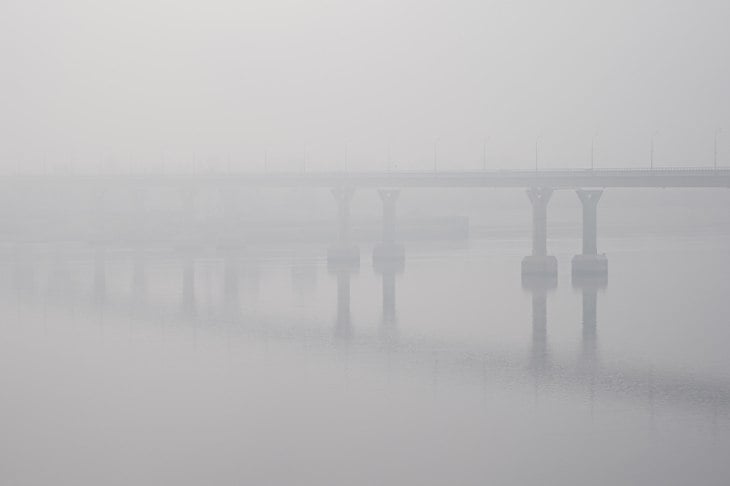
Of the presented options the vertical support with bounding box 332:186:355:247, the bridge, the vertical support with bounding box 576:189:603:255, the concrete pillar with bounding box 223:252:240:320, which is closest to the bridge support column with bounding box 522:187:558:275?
the bridge

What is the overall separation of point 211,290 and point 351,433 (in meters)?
40.7

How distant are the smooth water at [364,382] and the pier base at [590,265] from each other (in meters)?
4.16

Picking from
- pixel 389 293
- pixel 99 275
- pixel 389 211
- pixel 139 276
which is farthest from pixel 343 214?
pixel 389 293

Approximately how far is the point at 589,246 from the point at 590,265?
294 cm

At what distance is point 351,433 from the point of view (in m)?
31.2

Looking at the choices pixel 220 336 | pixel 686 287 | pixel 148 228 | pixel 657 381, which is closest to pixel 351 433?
pixel 657 381

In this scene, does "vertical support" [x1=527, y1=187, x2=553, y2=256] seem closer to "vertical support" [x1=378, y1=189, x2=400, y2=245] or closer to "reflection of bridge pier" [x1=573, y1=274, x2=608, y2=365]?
"reflection of bridge pier" [x1=573, y1=274, x2=608, y2=365]

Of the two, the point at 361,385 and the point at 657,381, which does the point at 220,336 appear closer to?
the point at 361,385

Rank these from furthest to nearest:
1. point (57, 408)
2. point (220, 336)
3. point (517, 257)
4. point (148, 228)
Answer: point (148, 228)
point (517, 257)
point (220, 336)
point (57, 408)

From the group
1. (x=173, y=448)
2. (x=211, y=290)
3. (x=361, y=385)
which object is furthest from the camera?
(x=211, y=290)

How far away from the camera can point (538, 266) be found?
261 feet

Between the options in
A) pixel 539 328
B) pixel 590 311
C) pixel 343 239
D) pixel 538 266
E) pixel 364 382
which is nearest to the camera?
pixel 364 382

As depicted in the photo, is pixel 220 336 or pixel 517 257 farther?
pixel 517 257

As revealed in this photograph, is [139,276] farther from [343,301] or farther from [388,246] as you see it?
[388,246]
